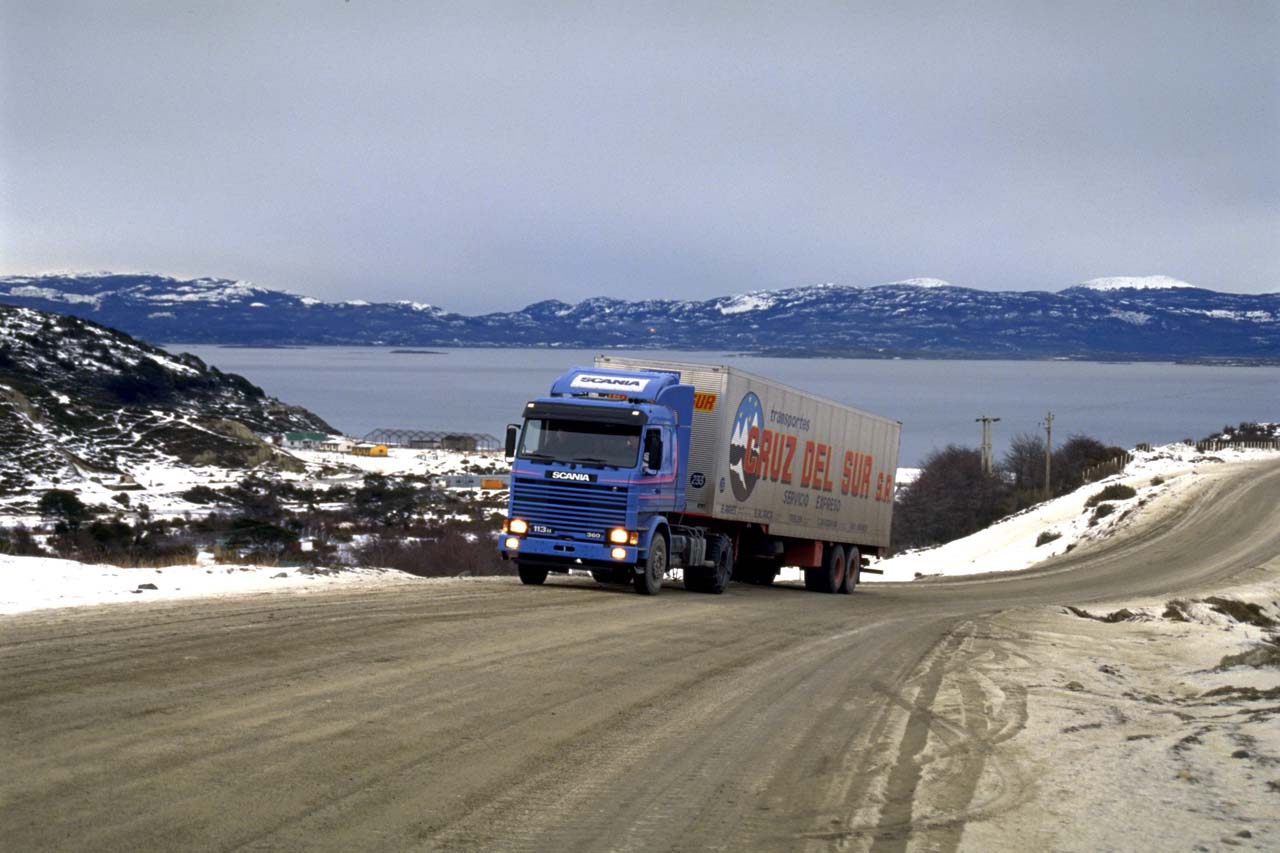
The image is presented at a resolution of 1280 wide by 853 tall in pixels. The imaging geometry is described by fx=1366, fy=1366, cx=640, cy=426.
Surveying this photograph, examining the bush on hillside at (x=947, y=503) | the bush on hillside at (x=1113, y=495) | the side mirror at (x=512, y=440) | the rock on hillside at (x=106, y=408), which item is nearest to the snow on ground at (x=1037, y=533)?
the bush on hillside at (x=1113, y=495)

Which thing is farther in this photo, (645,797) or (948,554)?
(948,554)

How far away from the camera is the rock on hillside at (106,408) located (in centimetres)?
7725

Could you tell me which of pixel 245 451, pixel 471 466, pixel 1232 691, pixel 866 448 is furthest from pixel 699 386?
pixel 471 466

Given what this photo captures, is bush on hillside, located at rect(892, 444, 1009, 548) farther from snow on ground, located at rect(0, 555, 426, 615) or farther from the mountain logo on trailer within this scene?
snow on ground, located at rect(0, 555, 426, 615)

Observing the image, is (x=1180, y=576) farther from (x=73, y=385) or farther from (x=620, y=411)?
(x=73, y=385)

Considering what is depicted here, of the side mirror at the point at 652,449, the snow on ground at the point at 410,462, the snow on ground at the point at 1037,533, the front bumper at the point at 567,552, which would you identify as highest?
the side mirror at the point at 652,449

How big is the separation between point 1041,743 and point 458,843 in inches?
223

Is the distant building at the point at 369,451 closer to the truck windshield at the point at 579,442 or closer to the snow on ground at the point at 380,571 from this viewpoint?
the snow on ground at the point at 380,571

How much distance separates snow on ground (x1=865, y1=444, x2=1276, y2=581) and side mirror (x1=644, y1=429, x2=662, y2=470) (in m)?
27.2

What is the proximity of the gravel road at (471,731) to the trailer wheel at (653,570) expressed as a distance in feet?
11.8

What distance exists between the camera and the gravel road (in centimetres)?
779

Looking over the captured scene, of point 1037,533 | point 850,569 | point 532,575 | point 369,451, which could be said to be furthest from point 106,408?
point 532,575

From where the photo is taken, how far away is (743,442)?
1018 inches

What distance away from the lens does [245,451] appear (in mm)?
90875
